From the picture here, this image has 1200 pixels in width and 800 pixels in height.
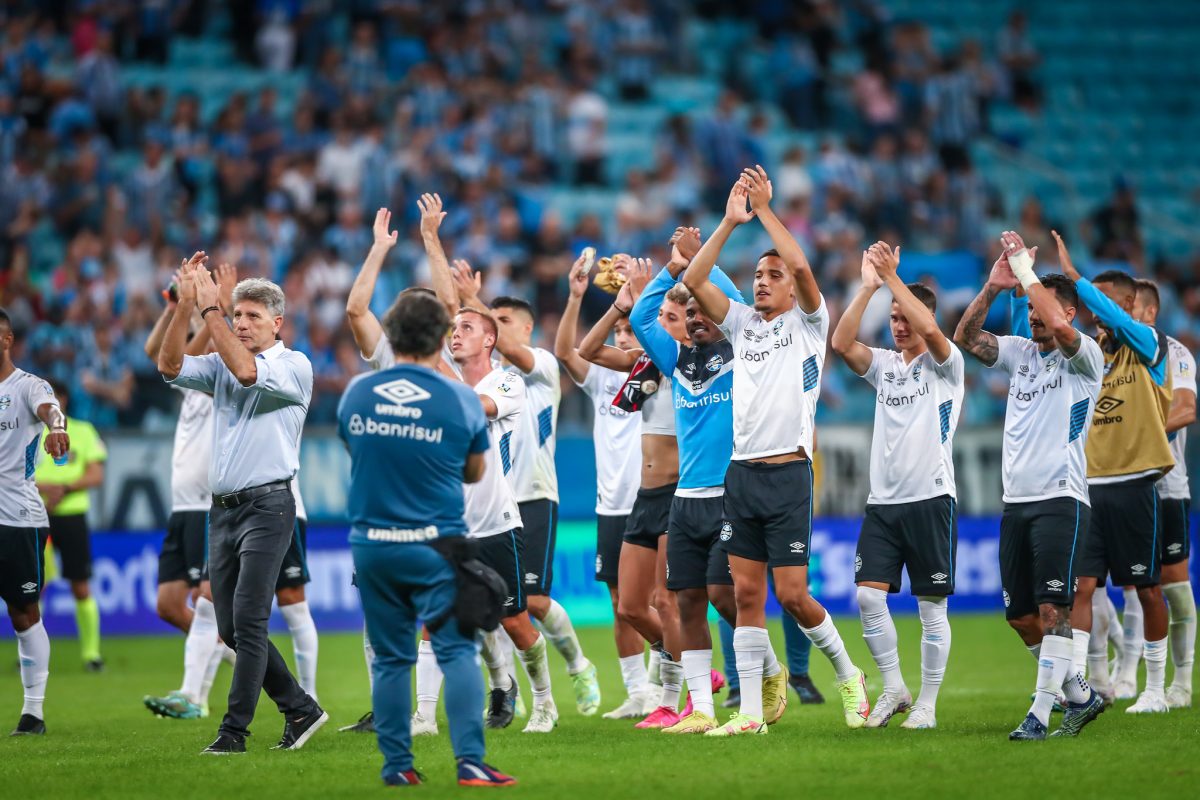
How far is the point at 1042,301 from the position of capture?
1003cm

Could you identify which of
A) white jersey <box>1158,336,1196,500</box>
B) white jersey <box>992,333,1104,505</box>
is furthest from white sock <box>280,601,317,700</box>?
white jersey <box>1158,336,1196,500</box>

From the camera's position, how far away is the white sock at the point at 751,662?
10248 millimetres

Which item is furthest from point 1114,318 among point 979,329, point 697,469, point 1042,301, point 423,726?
point 423,726

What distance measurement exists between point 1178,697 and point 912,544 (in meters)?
2.93

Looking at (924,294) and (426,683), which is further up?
(924,294)

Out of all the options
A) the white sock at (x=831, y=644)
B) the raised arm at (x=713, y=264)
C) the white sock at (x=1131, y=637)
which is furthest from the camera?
the white sock at (x=1131, y=637)

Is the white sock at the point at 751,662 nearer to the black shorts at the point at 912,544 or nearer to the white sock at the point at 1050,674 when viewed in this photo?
the black shorts at the point at 912,544

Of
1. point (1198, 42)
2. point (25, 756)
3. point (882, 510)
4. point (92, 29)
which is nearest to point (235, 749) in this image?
point (25, 756)

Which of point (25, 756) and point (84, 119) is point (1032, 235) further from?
point (25, 756)

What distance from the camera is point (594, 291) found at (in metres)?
23.4

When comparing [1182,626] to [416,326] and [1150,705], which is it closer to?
[1150,705]

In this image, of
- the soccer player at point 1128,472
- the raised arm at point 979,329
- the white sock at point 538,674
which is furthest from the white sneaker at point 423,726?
the soccer player at point 1128,472

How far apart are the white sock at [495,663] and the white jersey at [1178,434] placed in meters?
5.53

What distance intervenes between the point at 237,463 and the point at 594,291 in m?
13.6
